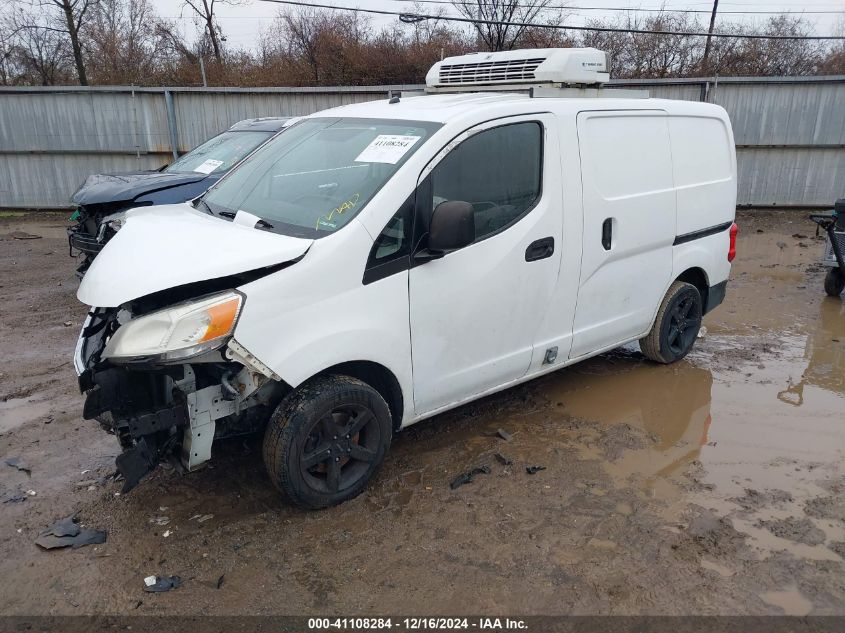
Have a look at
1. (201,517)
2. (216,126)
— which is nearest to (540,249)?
(201,517)

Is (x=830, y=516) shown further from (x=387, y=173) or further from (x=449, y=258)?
(x=387, y=173)

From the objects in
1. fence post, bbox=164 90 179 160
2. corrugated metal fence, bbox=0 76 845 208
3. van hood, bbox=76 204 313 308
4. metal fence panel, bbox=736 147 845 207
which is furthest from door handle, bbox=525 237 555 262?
fence post, bbox=164 90 179 160

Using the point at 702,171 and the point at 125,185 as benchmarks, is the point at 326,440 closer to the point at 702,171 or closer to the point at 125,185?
the point at 702,171

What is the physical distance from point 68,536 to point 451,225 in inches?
96.5

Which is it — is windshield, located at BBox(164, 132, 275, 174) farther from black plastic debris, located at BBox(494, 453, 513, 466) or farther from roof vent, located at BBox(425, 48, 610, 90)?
black plastic debris, located at BBox(494, 453, 513, 466)

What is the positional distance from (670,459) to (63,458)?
3711mm

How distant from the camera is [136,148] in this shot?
13.4 m

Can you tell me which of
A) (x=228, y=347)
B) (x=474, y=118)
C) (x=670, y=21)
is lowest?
(x=228, y=347)

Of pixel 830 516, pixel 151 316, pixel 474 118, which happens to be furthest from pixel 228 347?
pixel 830 516

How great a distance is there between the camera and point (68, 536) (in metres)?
3.21

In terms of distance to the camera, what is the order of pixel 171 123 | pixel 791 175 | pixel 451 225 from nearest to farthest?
A: pixel 451 225
pixel 791 175
pixel 171 123

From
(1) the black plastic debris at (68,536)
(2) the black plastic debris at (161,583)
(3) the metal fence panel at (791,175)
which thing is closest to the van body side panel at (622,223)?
(2) the black plastic debris at (161,583)

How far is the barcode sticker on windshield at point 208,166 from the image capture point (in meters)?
7.69

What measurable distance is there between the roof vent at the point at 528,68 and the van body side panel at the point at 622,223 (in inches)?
14.0
